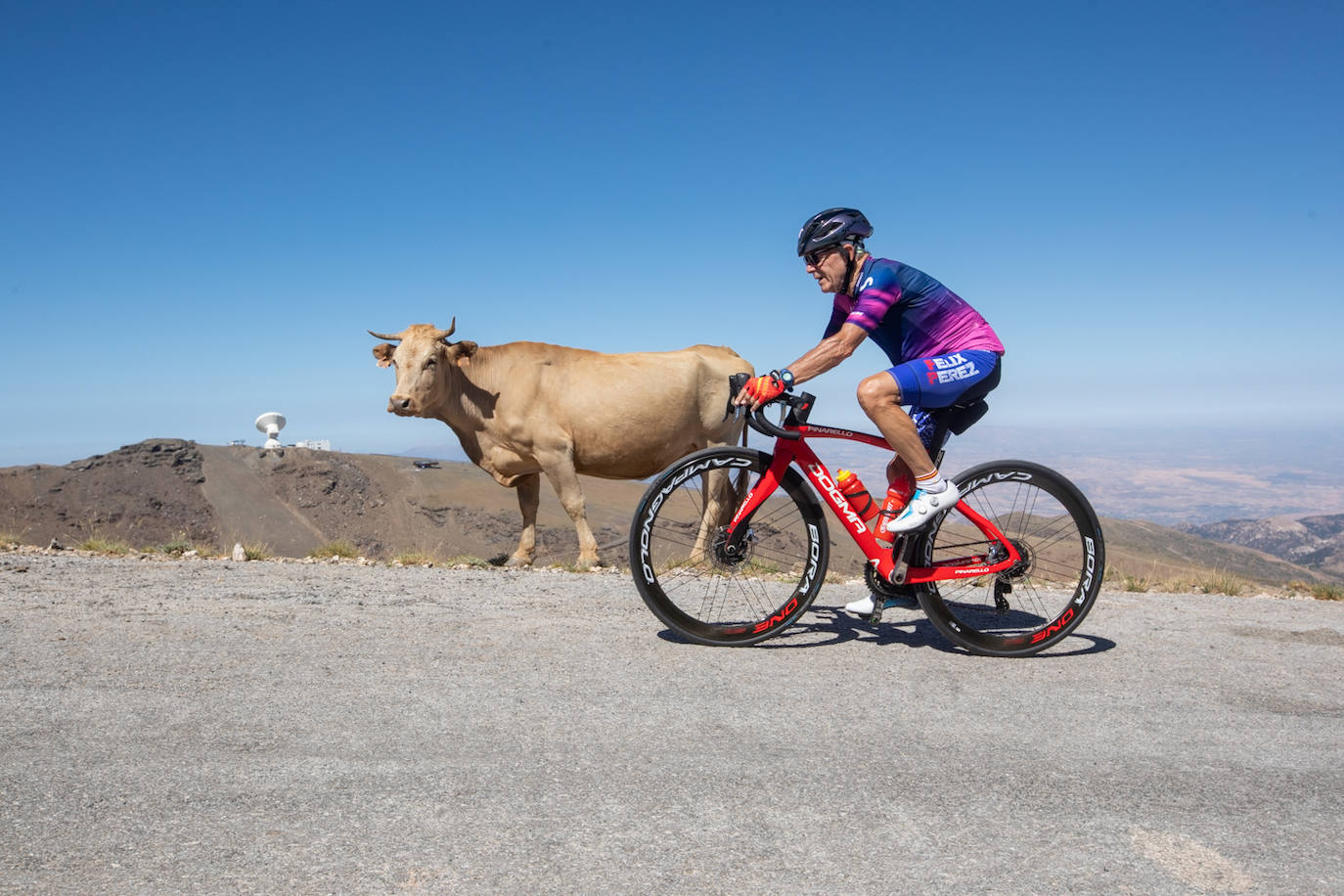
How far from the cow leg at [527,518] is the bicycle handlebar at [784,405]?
5836 millimetres

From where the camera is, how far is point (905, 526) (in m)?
5.30

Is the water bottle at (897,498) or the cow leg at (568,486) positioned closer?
the water bottle at (897,498)

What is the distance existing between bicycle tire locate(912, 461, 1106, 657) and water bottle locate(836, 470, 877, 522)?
331 millimetres

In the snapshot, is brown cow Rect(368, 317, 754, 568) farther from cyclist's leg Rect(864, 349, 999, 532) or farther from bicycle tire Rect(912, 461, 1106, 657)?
cyclist's leg Rect(864, 349, 999, 532)

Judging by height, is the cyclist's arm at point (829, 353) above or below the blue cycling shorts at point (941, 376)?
above

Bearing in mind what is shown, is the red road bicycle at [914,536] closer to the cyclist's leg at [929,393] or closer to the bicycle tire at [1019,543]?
the bicycle tire at [1019,543]

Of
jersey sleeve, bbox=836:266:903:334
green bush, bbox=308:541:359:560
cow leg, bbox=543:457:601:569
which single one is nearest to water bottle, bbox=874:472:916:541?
jersey sleeve, bbox=836:266:903:334

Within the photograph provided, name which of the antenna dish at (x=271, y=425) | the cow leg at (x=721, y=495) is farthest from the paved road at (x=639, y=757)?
the antenna dish at (x=271, y=425)

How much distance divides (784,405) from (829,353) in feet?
1.34

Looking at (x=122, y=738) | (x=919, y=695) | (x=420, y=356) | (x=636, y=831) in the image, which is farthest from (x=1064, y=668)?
(x=420, y=356)

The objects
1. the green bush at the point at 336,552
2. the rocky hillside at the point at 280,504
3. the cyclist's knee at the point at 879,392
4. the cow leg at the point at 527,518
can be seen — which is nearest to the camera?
the cyclist's knee at the point at 879,392

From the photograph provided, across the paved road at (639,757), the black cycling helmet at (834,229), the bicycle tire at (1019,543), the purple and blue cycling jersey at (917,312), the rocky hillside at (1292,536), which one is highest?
the black cycling helmet at (834,229)

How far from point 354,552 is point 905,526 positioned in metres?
6.63

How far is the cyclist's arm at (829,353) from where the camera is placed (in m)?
5.23
